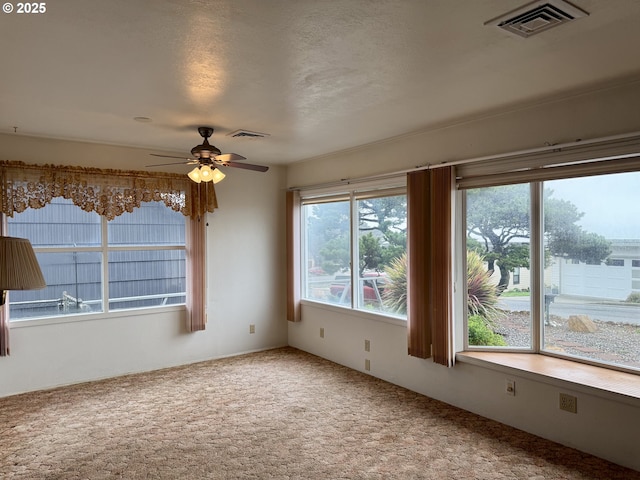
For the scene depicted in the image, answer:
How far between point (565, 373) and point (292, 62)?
288 cm

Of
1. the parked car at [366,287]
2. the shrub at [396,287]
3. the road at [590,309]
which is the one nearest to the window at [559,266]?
the road at [590,309]

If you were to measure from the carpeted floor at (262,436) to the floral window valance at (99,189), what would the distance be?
1.87 meters

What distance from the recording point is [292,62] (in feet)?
8.35

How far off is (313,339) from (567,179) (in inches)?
139

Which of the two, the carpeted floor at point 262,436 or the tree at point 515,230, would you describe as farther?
the tree at point 515,230

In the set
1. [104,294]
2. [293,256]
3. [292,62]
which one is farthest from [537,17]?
[104,294]

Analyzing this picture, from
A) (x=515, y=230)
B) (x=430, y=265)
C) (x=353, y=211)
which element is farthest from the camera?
(x=353, y=211)

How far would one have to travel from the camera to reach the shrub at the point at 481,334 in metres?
3.96

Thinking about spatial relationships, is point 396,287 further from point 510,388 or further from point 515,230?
point 510,388

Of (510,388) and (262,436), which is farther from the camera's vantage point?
(510,388)

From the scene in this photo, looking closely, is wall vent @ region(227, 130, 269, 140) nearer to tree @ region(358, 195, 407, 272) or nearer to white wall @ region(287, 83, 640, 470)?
white wall @ region(287, 83, 640, 470)

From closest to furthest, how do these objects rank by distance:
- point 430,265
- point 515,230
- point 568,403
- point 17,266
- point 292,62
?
point 17,266
point 292,62
point 568,403
point 515,230
point 430,265

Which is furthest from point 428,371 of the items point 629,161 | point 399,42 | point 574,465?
point 399,42

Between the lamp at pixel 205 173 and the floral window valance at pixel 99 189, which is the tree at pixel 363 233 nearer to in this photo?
the floral window valance at pixel 99 189
